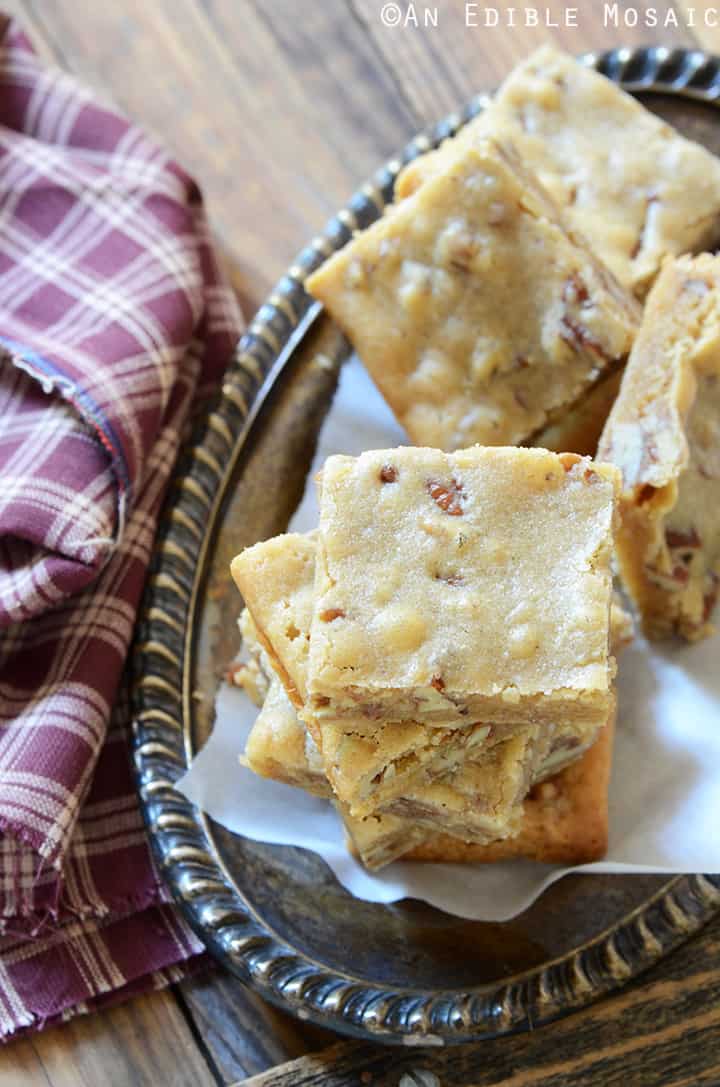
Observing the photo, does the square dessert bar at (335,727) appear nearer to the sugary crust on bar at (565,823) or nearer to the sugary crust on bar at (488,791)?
the sugary crust on bar at (488,791)

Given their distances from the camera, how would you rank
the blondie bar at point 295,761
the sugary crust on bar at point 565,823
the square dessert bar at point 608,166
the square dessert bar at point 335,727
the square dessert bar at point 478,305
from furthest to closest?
1. the square dessert bar at point 608,166
2. the square dessert bar at point 478,305
3. the sugary crust on bar at point 565,823
4. the blondie bar at point 295,761
5. the square dessert bar at point 335,727

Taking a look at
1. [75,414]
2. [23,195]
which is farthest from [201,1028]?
[23,195]

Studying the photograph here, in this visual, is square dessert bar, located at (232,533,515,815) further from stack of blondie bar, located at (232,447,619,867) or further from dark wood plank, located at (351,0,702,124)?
dark wood plank, located at (351,0,702,124)

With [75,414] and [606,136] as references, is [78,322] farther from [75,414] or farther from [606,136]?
[606,136]

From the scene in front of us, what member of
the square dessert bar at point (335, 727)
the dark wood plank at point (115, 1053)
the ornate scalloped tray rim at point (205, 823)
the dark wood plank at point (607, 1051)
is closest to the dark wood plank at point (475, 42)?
the ornate scalloped tray rim at point (205, 823)

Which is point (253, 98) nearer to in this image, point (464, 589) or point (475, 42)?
point (475, 42)

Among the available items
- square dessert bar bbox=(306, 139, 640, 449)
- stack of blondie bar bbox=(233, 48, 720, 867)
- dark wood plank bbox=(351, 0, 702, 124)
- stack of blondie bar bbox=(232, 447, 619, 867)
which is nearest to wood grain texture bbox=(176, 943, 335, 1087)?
stack of blondie bar bbox=(233, 48, 720, 867)

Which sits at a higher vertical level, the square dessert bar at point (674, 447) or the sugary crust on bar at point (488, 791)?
the square dessert bar at point (674, 447)
